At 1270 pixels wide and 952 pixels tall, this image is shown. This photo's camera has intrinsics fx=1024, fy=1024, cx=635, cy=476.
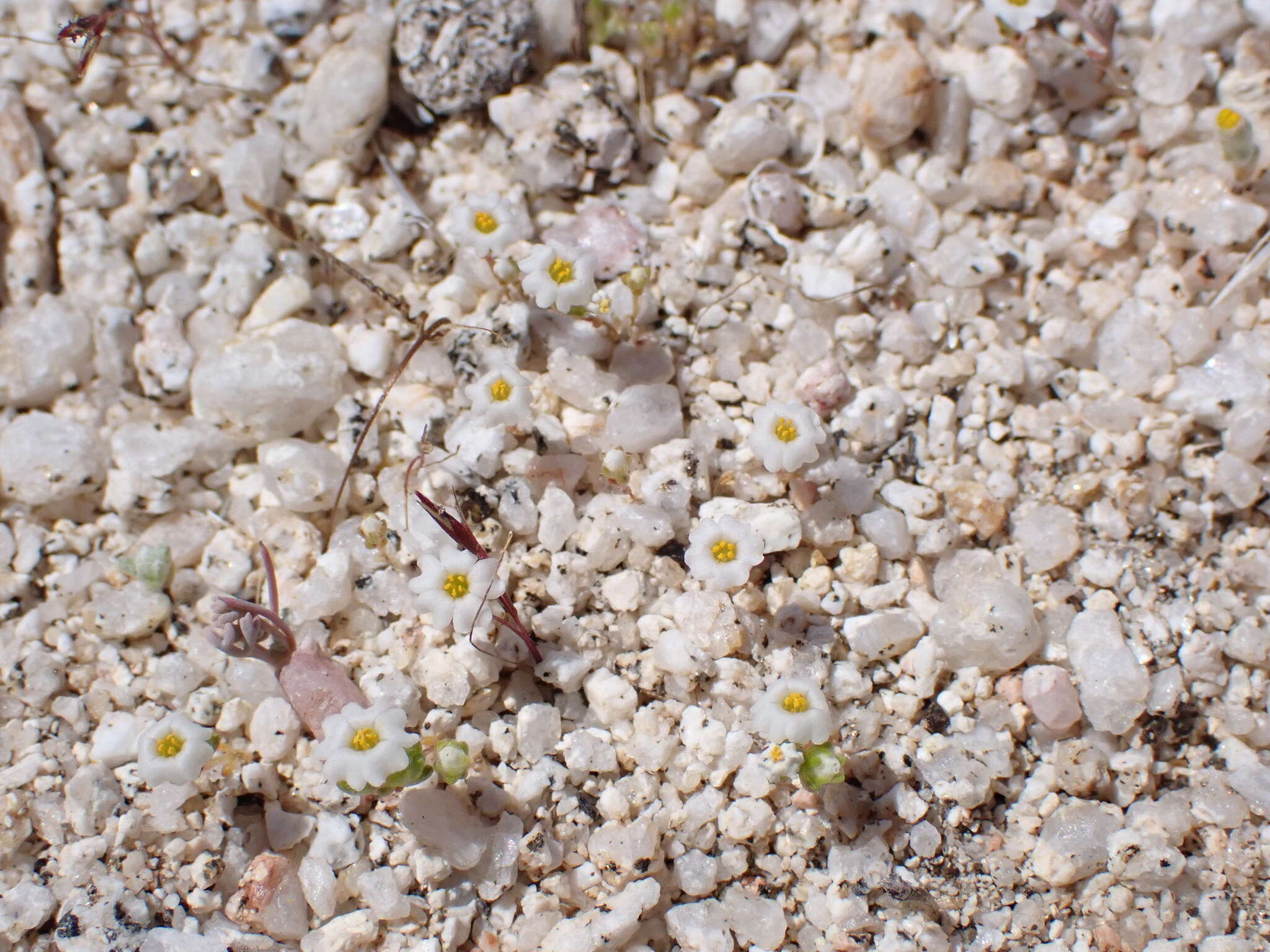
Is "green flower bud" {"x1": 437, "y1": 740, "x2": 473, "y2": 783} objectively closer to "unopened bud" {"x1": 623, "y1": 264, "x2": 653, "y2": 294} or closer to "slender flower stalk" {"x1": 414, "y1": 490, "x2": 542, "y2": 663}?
"slender flower stalk" {"x1": 414, "y1": 490, "x2": 542, "y2": 663}

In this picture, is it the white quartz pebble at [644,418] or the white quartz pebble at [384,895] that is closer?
the white quartz pebble at [384,895]

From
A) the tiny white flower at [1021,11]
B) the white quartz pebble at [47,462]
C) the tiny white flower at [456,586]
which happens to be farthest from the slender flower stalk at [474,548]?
the tiny white flower at [1021,11]

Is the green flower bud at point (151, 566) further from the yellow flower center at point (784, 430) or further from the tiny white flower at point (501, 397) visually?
the yellow flower center at point (784, 430)

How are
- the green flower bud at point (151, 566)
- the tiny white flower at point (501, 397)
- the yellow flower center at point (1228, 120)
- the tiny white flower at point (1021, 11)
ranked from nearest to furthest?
the tiny white flower at point (501, 397) → the green flower bud at point (151, 566) → the yellow flower center at point (1228, 120) → the tiny white flower at point (1021, 11)

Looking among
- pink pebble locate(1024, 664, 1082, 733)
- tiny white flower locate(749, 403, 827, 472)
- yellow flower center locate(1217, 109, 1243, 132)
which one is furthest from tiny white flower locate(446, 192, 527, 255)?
yellow flower center locate(1217, 109, 1243, 132)

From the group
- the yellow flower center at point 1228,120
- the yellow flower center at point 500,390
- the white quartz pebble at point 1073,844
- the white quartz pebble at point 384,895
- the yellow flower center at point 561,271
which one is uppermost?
the yellow flower center at point 1228,120

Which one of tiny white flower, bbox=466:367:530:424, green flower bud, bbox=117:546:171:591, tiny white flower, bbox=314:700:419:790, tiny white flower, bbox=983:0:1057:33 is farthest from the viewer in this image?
tiny white flower, bbox=983:0:1057:33

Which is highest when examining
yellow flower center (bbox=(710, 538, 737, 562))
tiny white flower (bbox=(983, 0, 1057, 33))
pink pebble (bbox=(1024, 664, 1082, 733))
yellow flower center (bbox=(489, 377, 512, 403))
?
tiny white flower (bbox=(983, 0, 1057, 33))

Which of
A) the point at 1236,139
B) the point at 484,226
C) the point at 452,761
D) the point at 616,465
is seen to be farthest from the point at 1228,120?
the point at 452,761
